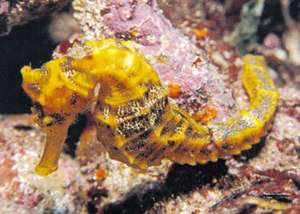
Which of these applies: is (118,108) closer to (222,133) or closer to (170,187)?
(222,133)

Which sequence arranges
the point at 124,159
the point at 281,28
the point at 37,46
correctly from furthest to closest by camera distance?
the point at 281,28 < the point at 37,46 < the point at 124,159

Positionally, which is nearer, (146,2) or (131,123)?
(131,123)

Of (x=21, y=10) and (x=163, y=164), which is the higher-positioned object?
(x=21, y=10)

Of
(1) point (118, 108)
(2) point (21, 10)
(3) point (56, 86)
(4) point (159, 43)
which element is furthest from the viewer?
(2) point (21, 10)

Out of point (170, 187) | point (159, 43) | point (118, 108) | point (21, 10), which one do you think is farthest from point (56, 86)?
point (170, 187)

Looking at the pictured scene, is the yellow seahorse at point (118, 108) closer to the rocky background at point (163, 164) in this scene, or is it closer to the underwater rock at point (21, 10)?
the rocky background at point (163, 164)

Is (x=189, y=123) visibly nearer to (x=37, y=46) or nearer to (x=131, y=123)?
(x=131, y=123)

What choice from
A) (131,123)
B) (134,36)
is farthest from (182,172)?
(134,36)
